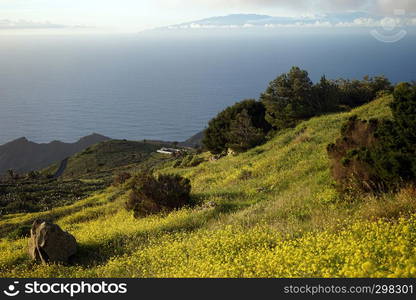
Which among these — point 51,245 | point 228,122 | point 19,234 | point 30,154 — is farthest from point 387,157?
point 30,154

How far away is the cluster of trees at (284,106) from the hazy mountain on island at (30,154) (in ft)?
291

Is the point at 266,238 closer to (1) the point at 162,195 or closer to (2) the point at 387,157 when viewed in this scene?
(2) the point at 387,157

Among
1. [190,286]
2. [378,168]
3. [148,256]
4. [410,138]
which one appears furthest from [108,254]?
[410,138]

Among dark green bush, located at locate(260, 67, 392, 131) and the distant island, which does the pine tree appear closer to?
dark green bush, located at locate(260, 67, 392, 131)

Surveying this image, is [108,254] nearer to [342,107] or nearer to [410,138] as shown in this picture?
[410,138]

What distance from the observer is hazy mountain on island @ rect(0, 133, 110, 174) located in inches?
4545

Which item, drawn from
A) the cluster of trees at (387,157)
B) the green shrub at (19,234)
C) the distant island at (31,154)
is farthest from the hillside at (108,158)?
the cluster of trees at (387,157)

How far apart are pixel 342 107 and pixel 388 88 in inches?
223

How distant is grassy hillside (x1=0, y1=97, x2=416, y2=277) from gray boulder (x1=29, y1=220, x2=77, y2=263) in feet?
1.07

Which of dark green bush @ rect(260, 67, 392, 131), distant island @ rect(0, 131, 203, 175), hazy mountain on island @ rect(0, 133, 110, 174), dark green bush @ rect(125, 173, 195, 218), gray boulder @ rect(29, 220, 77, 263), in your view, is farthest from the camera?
hazy mountain on island @ rect(0, 133, 110, 174)

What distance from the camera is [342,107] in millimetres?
37469

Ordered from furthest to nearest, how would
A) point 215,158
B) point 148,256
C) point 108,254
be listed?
1. point 215,158
2. point 108,254
3. point 148,256

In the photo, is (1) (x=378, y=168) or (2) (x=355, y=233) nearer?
(2) (x=355, y=233)

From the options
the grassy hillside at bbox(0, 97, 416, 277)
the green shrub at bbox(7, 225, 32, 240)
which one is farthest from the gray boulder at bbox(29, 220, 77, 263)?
the green shrub at bbox(7, 225, 32, 240)
